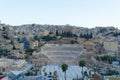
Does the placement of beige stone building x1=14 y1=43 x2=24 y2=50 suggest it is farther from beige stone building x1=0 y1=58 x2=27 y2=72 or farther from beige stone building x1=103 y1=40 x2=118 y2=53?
beige stone building x1=0 y1=58 x2=27 y2=72

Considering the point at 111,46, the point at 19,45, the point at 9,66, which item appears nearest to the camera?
the point at 9,66

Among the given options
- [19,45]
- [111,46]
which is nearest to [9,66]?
[19,45]

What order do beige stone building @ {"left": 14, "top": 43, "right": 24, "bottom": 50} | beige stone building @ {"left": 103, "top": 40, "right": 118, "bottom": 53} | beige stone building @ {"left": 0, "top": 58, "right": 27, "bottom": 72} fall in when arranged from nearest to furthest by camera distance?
beige stone building @ {"left": 0, "top": 58, "right": 27, "bottom": 72} < beige stone building @ {"left": 103, "top": 40, "right": 118, "bottom": 53} < beige stone building @ {"left": 14, "top": 43, "right": 24, "bottom": 50}

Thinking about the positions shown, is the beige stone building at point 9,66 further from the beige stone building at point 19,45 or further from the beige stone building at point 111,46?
the beige stone building at point 111,46

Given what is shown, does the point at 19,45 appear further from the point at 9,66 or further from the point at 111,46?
the point at 9,66

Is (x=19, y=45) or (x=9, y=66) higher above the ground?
(x=19, y=45)

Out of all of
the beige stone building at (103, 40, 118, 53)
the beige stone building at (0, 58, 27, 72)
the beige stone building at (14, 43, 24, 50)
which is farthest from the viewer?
the beige stone building at (14, 43, 24, 50)

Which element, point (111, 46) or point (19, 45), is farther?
point (19, 45)

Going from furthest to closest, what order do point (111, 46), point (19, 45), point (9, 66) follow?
point (19, 45), point (111, 46), point (9, 66)

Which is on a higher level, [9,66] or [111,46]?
[111,46]

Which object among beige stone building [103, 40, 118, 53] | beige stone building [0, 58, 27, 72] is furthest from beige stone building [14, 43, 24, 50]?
beige stone building [0, 58, 27, 72]

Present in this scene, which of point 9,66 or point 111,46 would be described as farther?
point 111,46

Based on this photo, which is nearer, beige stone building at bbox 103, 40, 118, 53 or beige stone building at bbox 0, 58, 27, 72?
beige stone building at bbox 0, 58, 27, 72
